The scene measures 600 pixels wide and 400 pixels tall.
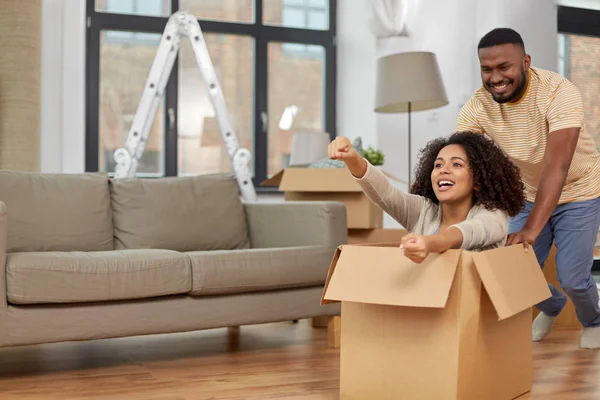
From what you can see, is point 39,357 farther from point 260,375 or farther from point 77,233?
point 260,375

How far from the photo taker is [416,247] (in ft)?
5.84

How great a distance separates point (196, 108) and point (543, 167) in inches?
123

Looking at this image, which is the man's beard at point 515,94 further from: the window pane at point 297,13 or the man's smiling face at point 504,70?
the window pane at point 297,13

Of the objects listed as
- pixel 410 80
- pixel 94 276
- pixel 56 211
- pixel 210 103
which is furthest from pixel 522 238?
pixel 210 103

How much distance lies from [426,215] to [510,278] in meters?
0.38

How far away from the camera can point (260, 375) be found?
98.3 inches

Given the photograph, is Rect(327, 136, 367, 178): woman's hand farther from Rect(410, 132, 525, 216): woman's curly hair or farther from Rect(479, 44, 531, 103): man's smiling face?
Rect(479, 44, 531, 103): man's smiling face

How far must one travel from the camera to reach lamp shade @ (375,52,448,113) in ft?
14.0

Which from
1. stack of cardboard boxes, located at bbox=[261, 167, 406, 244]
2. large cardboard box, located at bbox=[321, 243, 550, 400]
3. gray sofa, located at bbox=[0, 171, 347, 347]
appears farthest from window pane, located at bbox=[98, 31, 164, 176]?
large cardboard box, located at bbox=[321, 243, 550, 400]

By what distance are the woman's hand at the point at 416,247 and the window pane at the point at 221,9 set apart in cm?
375

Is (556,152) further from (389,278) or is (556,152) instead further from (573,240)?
(389,278)

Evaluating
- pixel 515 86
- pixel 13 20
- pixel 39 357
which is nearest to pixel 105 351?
pixel 39 357

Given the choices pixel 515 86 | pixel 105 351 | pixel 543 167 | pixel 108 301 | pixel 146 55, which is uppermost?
pixel 146 55

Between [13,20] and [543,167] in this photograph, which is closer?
[543,167]
